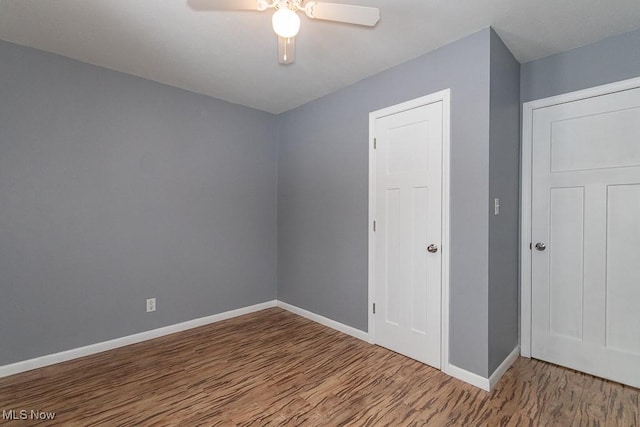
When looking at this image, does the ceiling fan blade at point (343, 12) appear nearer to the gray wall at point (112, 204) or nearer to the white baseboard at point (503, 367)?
the gray wall at point (112, 204)

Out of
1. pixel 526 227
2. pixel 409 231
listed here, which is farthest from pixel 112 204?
pixel 526 227

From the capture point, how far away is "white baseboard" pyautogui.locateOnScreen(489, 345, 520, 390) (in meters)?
2.15

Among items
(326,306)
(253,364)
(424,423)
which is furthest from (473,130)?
(253,364)

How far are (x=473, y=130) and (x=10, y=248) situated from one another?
363 cm

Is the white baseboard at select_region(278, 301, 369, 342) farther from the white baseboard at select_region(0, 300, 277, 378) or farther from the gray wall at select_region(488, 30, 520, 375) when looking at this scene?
the gray wall at select_region(488, 30, 520, 375)

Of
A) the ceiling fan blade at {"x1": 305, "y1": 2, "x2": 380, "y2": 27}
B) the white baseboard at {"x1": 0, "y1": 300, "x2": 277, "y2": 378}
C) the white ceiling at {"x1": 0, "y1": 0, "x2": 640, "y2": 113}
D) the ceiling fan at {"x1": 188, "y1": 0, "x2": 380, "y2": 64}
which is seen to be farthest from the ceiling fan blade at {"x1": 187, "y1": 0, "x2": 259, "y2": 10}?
the white baseboard at {"x1": 0, "y1": 300, "x2": 277, "y2": 378}

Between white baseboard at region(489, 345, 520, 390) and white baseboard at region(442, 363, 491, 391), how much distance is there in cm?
5

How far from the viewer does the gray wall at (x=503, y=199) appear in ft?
7.13

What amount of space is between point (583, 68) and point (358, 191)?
79.7 inches

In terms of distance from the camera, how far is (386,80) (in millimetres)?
2727

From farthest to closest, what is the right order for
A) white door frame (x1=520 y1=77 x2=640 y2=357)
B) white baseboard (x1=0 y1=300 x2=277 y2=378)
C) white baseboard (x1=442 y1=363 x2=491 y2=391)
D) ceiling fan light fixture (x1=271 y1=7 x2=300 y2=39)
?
white door frame (x1=520 y1=77 x2=640 y2=357) < white baseboard (x1=0 y1=300 x2=277 y2=378) < white baseboard (x1=442 y1=363 x2=491 y2=391) < ceiling fan light fixture (x1=271 y1=7 x2=300 y2=39)

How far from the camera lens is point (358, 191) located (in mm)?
3010

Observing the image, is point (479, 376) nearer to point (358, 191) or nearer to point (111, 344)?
point (358, 191)

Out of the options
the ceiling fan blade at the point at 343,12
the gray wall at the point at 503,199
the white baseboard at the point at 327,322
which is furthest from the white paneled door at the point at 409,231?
the ceiling fan blade at the point at 343,12
